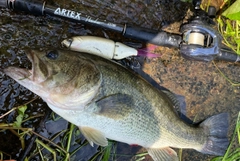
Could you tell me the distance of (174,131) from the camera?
9.39 feet

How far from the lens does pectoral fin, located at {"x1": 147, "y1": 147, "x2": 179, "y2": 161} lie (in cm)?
298

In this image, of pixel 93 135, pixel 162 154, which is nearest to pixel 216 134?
pixel 162 154

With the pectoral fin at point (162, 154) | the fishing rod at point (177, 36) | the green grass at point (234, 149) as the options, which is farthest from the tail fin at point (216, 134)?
the fishing rod at point (177, 36)

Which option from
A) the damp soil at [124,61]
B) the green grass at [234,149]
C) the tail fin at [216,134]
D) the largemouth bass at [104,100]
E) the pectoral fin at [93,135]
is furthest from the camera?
the green grass at [234,149]

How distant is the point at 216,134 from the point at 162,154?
62 centimetres

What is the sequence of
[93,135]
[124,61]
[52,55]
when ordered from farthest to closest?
1. [124,61]
2. [93,135]
3. [52,55]

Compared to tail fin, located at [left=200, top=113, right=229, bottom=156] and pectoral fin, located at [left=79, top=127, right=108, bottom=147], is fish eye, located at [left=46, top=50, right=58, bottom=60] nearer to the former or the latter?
pectoral fin, located at [left=79, top=127, right=108, bottom=147]

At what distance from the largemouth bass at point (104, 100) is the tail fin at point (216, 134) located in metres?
0.21

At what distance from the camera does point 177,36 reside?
2.93m

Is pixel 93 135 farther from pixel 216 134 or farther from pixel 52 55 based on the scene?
pixel 216 134

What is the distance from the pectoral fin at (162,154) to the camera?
298 cm

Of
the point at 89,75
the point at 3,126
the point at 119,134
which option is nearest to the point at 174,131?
the point at 119,134

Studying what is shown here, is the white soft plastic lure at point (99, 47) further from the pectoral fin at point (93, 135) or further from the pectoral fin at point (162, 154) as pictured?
the pectoral fin at point (162, 154)

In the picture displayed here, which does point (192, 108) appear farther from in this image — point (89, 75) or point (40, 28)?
point (40, 28)
